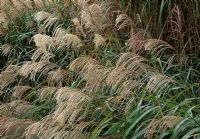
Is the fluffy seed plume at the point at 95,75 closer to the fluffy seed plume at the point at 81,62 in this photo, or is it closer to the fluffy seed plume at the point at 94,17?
the fluffy seed plume at the point at 81,62

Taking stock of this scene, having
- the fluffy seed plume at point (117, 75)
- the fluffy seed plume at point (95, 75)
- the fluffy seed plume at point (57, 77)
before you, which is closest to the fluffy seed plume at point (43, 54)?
the fluffy seed plume at point (57, 77)

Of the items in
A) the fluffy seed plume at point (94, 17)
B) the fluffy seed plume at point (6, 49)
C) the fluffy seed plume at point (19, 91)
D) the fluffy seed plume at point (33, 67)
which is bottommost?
the fluffy seed plume at point (19, 91)

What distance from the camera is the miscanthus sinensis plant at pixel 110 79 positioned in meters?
3.51

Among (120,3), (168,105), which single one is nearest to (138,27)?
(120,3)

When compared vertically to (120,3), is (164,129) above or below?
below

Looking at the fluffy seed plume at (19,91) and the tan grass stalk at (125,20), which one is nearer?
the tan grass stalk at (125,20)

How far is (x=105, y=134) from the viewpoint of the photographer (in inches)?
141

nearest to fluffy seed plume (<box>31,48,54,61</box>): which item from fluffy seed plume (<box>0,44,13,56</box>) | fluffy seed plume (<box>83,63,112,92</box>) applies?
fluffy seed plume (<box>0,44,13,56</box>)

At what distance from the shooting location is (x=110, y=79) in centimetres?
355

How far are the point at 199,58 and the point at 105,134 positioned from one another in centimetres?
134

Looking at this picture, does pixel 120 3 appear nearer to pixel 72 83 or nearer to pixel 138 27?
pixel 138 27

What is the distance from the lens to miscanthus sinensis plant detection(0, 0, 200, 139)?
3.51m

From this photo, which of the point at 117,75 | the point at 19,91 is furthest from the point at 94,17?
the point at 117,75

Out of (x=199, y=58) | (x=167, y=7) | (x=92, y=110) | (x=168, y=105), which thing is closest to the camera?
(x=168, y=105)
